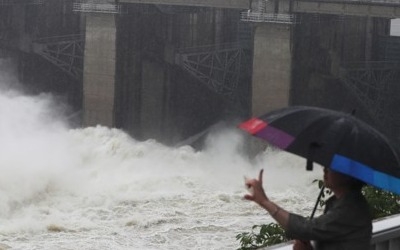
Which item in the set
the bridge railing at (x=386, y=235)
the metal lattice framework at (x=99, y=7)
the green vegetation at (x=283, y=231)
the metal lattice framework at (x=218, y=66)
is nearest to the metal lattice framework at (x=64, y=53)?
the metal lattice framework at (x=99, y=7)

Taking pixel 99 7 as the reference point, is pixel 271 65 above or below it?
below

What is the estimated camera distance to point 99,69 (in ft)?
77.8

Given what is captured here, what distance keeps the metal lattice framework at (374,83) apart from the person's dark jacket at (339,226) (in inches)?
853

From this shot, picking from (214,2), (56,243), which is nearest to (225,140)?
(214,2)

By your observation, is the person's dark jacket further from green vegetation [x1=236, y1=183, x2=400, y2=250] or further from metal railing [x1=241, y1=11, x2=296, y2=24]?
metal railing [x1=241, y1=11, x2=296, y2=24]

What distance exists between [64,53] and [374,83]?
9147 mm

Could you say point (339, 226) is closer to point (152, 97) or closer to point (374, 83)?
point (374, 83)

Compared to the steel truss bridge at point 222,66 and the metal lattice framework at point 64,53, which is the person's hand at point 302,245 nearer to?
the steel truss bridge at point 222,66

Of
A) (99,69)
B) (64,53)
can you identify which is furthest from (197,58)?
(64,53)

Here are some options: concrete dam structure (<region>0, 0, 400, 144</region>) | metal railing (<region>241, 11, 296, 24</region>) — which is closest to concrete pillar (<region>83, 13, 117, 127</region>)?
concrete dam structure (<region>0, 0, 400, 144</region>)

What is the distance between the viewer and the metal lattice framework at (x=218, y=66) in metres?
25.1

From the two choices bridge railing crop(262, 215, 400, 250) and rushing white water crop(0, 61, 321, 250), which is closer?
bridge railing crop(262, 215, 400, 250)

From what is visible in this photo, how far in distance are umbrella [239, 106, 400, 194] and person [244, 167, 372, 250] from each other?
6 centimetres

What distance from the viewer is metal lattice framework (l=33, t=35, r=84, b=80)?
25.8m
